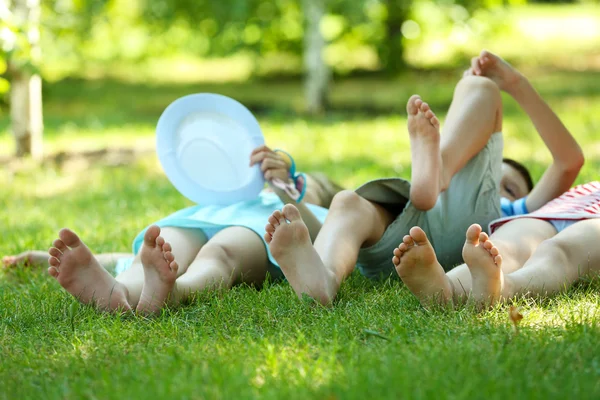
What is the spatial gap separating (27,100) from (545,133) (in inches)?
170

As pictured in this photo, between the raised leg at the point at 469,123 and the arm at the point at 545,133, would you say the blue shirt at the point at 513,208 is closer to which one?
the arm at the point at 545,133

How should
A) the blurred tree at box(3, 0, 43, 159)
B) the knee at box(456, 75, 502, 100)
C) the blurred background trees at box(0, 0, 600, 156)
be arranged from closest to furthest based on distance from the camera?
the knee at box(456, 75, 502, 100) < the blurred tree at box(3, 0, 43, 159) < the blurred background trees at box(0, 0, 600, 156)

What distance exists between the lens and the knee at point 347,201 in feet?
9.09

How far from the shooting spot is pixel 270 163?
3.11 meters

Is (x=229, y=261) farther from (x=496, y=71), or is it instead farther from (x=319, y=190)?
(x=496, y=71)

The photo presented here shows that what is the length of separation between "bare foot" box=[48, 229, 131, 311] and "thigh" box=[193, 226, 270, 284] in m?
0.37

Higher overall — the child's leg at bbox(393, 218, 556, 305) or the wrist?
the wrist

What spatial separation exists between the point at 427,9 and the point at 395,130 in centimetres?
376

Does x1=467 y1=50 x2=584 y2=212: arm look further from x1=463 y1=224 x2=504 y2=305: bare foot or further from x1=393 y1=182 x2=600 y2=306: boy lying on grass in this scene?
x1=463 y1=224 x2=504 y2=305: bare foot

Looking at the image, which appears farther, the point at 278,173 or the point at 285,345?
the point at 278,173

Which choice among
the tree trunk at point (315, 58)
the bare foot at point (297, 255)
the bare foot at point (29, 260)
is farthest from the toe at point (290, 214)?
the tree trunk at point (315, 58)

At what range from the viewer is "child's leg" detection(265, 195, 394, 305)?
2.44 metres

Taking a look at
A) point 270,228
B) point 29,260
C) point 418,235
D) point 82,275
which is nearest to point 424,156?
point 418,235

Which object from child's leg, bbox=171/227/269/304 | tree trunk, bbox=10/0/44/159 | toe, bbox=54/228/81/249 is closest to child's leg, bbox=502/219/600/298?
child's leg, bbox=171/227/269/304
